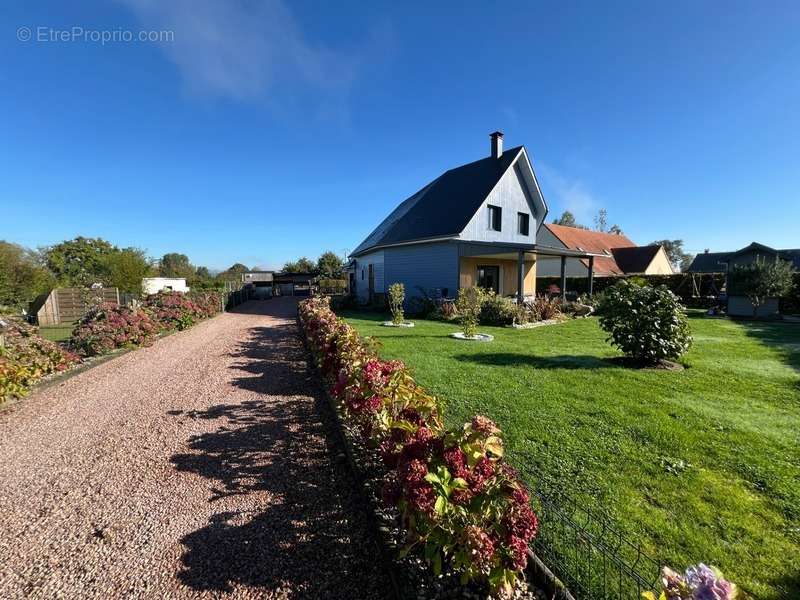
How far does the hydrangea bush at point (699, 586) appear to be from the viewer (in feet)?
3.68

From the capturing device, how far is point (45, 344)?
6781 millimetres

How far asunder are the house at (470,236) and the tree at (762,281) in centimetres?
559

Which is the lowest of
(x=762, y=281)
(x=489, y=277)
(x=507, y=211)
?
(x=762, y=281)

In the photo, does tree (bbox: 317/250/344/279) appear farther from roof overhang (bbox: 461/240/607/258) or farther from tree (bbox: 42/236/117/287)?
roof overhang (bbox: 461/240/607/258)

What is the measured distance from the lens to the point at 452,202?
61.9ft

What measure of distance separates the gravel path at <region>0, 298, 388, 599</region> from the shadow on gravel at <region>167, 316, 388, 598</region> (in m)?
0.01

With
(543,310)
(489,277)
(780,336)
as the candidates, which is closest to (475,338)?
(543,310)

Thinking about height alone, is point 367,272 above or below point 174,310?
above

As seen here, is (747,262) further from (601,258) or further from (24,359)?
(24,359)

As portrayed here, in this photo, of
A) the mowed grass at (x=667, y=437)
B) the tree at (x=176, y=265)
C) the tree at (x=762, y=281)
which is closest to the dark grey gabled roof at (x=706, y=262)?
the tree at (x=762, y=281)

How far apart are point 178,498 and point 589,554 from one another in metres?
3.28

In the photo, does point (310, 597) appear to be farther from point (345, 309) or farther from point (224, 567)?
point (345, 309)

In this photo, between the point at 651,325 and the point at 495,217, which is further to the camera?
the point at 495,217

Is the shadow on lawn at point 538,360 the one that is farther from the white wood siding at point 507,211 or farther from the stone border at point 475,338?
the white wood siding at point 507,211
